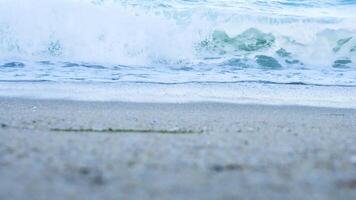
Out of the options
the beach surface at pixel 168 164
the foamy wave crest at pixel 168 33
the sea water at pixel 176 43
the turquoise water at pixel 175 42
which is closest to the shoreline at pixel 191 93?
the sea water at pixel 176 43

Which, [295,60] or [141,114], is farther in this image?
[295,60]

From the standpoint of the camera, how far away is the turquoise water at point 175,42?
399 inches

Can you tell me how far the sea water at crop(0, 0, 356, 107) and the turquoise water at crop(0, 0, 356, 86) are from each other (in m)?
0.02

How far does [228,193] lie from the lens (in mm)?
2125

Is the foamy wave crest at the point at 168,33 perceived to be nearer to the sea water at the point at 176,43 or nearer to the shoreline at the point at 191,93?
the sea water at the point at 176,43

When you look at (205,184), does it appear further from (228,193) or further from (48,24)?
(48,24)

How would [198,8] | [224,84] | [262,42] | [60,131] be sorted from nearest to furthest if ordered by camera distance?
[60,131], [224,84], [262,42], [198,8]

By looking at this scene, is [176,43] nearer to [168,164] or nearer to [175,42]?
[175,42]

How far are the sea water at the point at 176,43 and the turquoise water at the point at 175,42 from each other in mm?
20

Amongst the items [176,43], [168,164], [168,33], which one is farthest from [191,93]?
[168,164]

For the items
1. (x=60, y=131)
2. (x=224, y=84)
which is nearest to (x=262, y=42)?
(x=224, y=84)

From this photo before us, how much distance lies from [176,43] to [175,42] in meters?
0.07

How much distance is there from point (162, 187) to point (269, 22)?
39.1 feet

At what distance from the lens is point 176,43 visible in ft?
41.0
